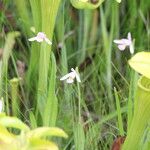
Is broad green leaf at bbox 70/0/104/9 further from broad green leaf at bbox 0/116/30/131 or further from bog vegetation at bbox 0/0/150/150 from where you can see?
broad green leaf at bbox 0/116/30/131

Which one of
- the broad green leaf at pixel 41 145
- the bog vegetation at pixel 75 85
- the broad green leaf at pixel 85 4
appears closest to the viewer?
the broad green leaf at pixel 41 145

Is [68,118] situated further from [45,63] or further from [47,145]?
[47,145]

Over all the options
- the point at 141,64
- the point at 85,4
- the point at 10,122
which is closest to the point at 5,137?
the point at 10,122

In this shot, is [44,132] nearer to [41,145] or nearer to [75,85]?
[41,145]

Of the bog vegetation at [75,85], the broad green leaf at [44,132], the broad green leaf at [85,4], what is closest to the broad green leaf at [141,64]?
the bog vegetation at [75,85]

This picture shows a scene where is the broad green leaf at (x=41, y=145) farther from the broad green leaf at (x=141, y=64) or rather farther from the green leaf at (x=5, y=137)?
the broad green leaf at (x=141, y=64)

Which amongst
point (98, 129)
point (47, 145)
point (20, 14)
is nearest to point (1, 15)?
point (20, 14)
